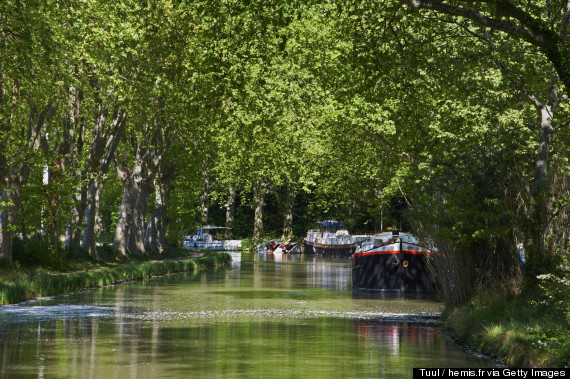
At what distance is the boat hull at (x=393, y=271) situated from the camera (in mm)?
34094

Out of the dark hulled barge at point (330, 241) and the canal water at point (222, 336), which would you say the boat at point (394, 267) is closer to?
the canal water at point (222, 336)

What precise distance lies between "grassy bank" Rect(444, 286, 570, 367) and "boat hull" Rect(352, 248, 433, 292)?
14009mm

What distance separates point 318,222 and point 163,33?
49.9 m

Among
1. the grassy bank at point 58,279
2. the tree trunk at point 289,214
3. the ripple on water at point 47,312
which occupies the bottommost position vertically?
the ripple on water at point 47,312

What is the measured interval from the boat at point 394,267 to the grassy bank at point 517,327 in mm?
14017

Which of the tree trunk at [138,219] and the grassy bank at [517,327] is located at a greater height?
→ the tree trunk at [138,219]

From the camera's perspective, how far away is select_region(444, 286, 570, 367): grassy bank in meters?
12.7

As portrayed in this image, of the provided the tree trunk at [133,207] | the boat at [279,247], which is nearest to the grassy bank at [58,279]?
the tree trunk at [133,207]

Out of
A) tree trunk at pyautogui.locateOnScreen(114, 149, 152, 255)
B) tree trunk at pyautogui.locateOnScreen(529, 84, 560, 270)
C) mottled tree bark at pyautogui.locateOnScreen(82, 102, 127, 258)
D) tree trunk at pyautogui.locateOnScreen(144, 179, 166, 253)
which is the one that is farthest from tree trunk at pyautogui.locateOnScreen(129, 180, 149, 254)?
tree trunk at pyautogui.locateOnScreen(529, 84, 560, 270)

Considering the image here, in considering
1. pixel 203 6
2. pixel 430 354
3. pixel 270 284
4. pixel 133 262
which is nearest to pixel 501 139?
pixel 430 354

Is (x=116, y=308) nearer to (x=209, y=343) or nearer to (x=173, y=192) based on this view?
(x=209, y=343)

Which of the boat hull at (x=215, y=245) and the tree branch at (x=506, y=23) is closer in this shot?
the tree branch at (x=506, y=23)

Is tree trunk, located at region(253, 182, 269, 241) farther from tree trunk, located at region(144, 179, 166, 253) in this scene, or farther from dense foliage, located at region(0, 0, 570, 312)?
tree trunk, located at region(144, 179, 166, 253)

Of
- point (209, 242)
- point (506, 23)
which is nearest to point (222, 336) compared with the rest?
point (506, 23)
